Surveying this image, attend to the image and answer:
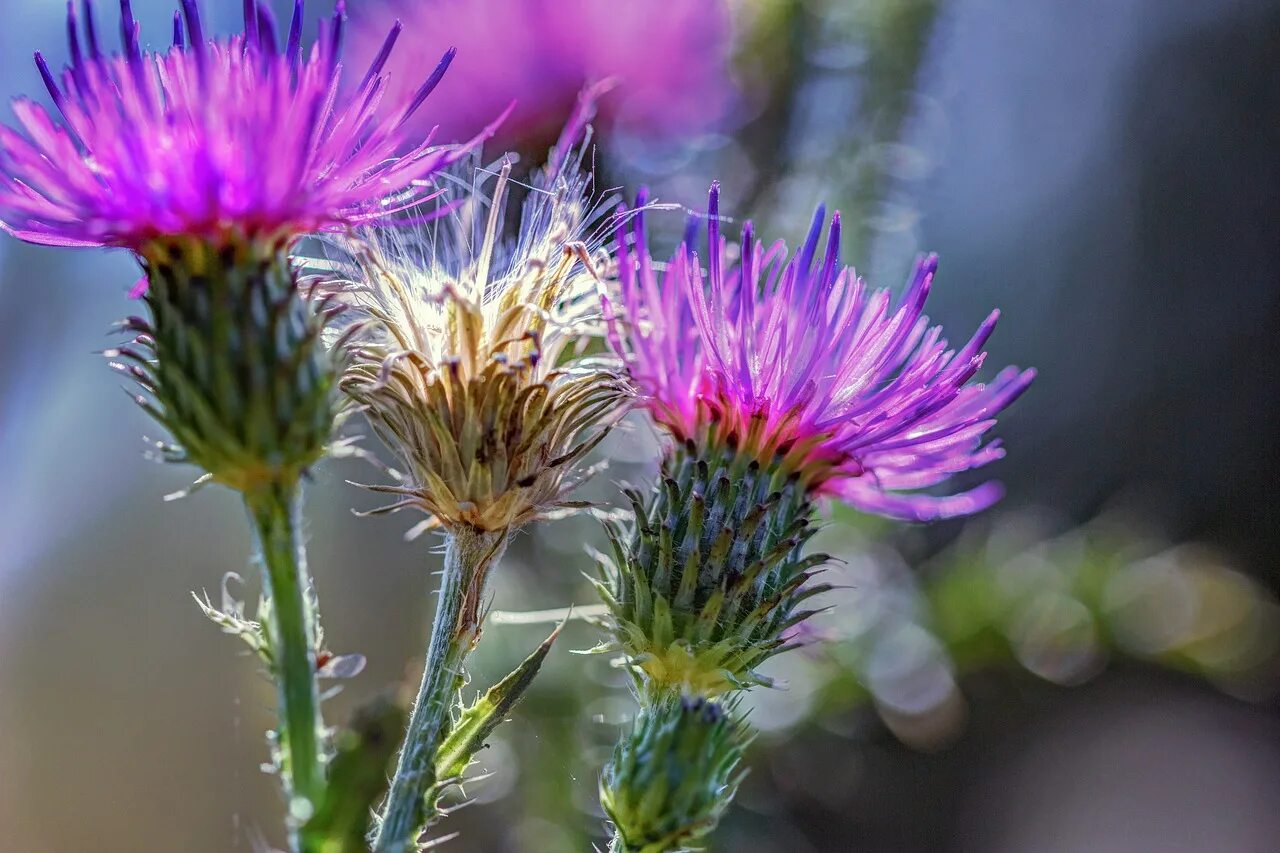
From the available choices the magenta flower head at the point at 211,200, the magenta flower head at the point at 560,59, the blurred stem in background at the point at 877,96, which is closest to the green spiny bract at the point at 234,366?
the magenta flower head at the point at 211,200

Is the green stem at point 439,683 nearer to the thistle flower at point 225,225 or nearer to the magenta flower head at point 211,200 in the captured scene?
the thistle flower at point 225,225

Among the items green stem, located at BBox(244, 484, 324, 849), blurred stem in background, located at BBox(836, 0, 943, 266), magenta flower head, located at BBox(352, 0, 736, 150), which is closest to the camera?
green stem, located at BBox(244, 484, 324, 849)

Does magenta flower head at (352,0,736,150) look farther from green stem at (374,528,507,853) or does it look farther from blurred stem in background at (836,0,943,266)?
green stem at (374,528,507,853)

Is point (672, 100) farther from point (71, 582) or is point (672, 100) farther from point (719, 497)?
point (71, 582)

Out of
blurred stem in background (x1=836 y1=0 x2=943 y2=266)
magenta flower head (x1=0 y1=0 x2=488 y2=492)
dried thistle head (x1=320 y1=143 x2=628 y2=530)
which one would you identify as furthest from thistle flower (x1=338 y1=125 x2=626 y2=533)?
blurred stem in background (x1=836 y1=0 x2=943 y2=266)

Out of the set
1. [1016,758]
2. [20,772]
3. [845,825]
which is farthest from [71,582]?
Answer: [1016,758]

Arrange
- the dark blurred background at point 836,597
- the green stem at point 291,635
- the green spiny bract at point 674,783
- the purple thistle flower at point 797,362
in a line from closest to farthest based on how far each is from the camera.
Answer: the green stem at point 291,635 < the green spiny bract at point 674,783 < the purple thistle flower at point 797,362 < the dark blurred background at point 836,597

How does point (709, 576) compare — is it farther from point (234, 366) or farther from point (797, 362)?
point (234, 366)
